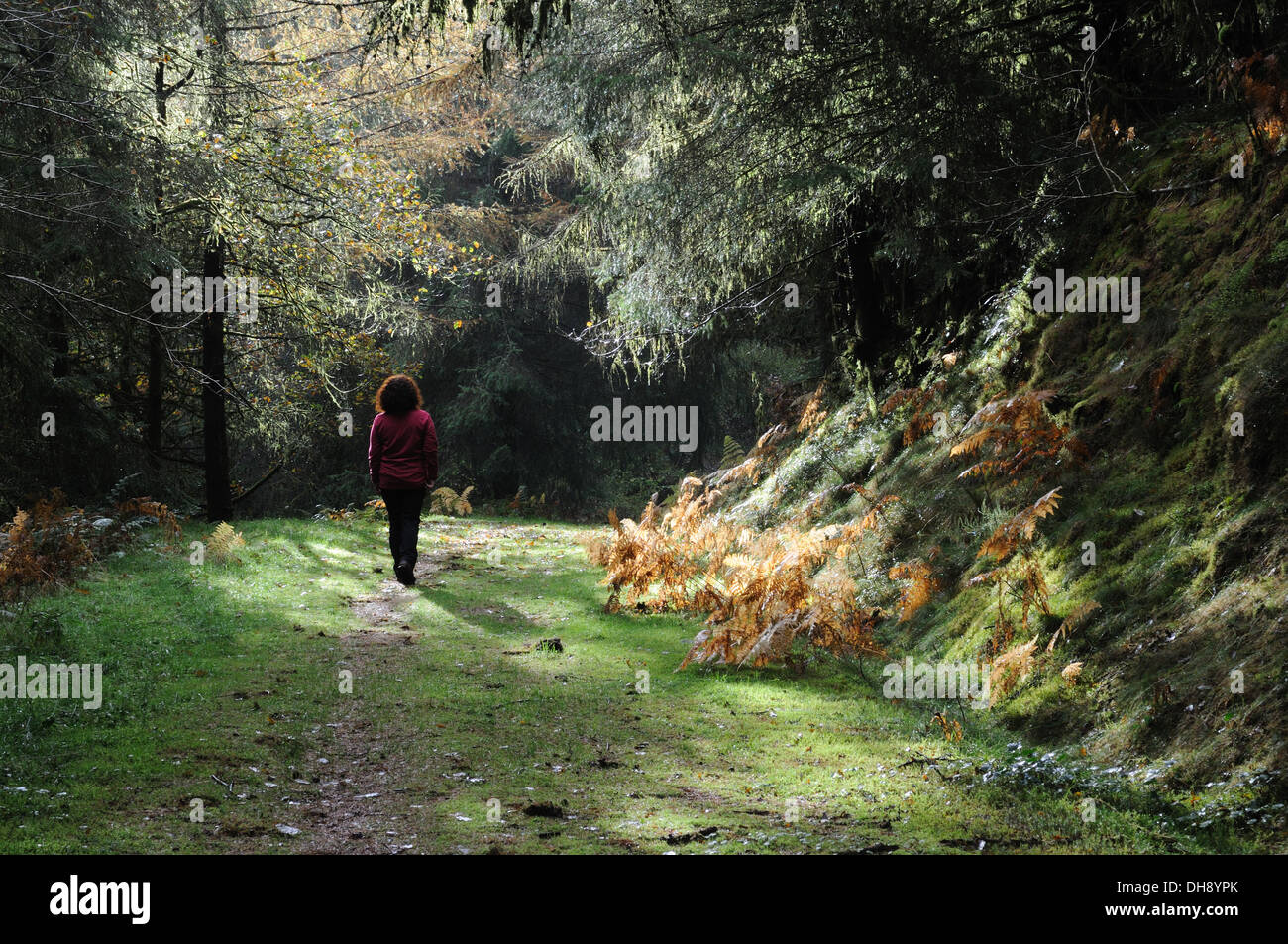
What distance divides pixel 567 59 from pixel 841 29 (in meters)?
3.11

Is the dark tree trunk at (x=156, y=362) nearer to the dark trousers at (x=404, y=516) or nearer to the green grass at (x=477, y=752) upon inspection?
the dark trousers at (x=404, y=516)

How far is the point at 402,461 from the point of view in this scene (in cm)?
1085

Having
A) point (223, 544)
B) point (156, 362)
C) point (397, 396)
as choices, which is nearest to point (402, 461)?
point (397, 396)

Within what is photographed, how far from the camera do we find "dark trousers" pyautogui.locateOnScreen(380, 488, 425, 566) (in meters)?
10.8

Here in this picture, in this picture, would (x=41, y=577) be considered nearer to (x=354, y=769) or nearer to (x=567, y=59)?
(x=354, y=769)

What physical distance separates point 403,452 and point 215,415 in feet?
18.7

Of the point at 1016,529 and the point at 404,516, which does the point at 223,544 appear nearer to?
the point at 404,516

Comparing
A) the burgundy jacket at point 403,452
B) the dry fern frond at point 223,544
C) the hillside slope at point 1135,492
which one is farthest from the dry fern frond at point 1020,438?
the dry fern frond at point 223,544

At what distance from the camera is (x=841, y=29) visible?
8.53 metres

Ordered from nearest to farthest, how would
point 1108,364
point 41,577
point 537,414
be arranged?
point 1108,364 → point 41,577 → point 537,414

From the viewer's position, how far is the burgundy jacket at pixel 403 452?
35.4 feet

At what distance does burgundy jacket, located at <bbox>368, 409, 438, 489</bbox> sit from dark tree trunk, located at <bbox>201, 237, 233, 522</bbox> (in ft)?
16.3

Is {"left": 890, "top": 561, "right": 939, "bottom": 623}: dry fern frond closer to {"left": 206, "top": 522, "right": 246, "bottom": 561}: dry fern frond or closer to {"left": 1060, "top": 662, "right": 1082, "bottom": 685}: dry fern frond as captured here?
{"left": 1060, "top": 662, "right": 1082, "bottom": 685}: dry fern frond

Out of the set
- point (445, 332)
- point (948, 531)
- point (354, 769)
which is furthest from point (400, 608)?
point (445, 332)
